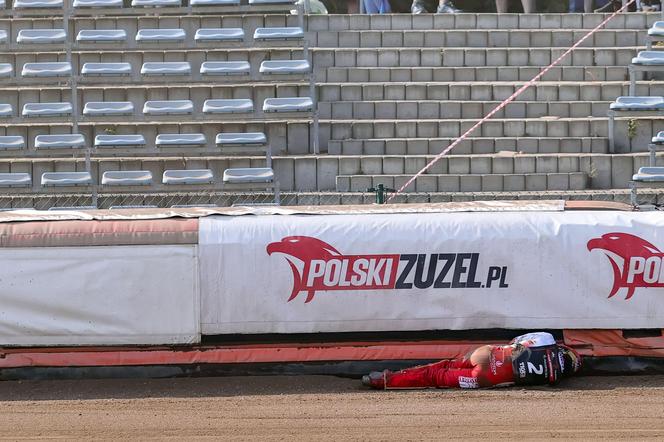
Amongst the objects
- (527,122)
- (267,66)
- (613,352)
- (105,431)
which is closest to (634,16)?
(527,122)

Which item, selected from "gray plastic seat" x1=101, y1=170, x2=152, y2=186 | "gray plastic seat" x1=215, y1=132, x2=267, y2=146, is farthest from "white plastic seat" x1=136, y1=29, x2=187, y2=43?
"gray plastic seat" x1=101, y1=170, x2=152, y2=186

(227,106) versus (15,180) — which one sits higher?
(227,106)

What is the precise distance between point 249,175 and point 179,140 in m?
1.48

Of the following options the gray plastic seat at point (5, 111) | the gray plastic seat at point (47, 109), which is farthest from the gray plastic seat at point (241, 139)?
the gray plastic seat at point (5, 111)

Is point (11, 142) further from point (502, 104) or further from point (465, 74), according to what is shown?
point (502, 104)

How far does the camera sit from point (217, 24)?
20062mm

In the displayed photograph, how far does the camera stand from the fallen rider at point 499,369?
9.34 m

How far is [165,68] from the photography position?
734 inches

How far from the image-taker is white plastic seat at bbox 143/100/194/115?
17.8 metres

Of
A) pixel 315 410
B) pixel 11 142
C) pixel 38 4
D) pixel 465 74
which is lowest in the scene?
pixel 315 410

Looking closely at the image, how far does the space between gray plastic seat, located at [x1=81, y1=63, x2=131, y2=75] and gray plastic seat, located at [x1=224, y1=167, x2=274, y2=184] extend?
341 cm

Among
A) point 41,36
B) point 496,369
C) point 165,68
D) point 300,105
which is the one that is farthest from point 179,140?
point 496,369

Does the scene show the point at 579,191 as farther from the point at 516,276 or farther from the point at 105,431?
the point at 105,431

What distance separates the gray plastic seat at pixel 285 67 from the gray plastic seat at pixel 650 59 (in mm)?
4910
